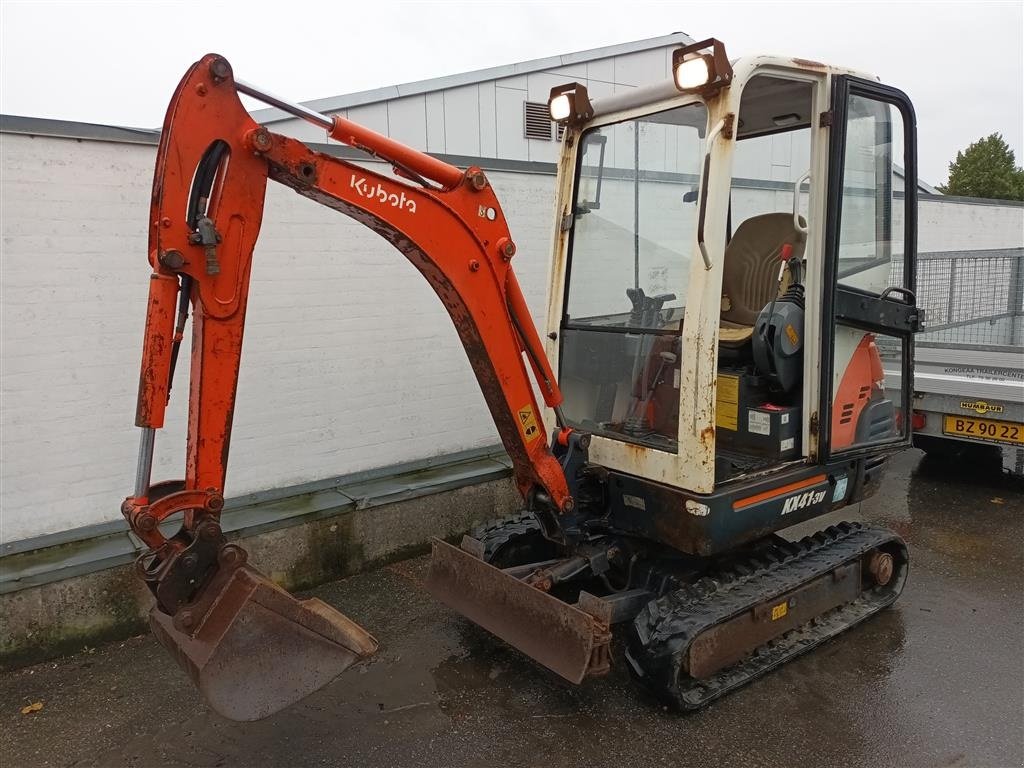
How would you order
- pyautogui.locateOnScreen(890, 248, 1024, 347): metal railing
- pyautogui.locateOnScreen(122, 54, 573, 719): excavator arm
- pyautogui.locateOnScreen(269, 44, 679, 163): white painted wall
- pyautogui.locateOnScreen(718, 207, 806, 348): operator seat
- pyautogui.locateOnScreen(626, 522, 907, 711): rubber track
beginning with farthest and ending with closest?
pyautogui.locateOnScreen(269, 44, 679, 163): white painted wall
pyautogui.locateOnScreen(890, 248, 1024, 347): metal railing
pyautogui.locateOnScreen(718, 207, 806, 348): operator seat
pyautogui.locateOnScreen(626, 522, 907, 711): rubber track
pyautogui.locateOnScreen(122, 54, 573, 719): excavator arm

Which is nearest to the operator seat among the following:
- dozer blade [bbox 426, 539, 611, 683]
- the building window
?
dozer blade [bbox 426, 539, 611, 683]

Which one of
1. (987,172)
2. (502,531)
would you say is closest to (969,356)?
(502,531)

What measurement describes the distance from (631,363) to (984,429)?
3530 mm

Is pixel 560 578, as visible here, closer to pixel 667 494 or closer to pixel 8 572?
pixel 667 494

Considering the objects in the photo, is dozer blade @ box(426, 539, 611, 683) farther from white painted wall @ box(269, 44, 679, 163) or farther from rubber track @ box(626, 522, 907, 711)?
white painted wall @ box(269, 44, 679, 163)

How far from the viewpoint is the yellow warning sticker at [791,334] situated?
343 centimetres

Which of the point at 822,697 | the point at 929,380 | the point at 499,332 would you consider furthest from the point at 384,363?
the point at 929,380

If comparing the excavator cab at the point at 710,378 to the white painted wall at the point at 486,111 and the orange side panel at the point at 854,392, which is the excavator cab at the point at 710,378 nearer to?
the orange side panel at the point at 854,392

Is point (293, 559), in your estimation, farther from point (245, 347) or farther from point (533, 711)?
point (533, 711)

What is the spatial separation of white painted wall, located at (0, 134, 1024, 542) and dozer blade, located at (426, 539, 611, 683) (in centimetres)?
161

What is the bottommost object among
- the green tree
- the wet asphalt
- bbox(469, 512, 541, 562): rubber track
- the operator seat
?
the wet asphalt

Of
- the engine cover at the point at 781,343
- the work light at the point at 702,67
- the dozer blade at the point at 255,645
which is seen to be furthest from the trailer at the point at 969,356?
the dozer blade at the point at 255,645

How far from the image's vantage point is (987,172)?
34.9m

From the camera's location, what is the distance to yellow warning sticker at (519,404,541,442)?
326 centimetres
